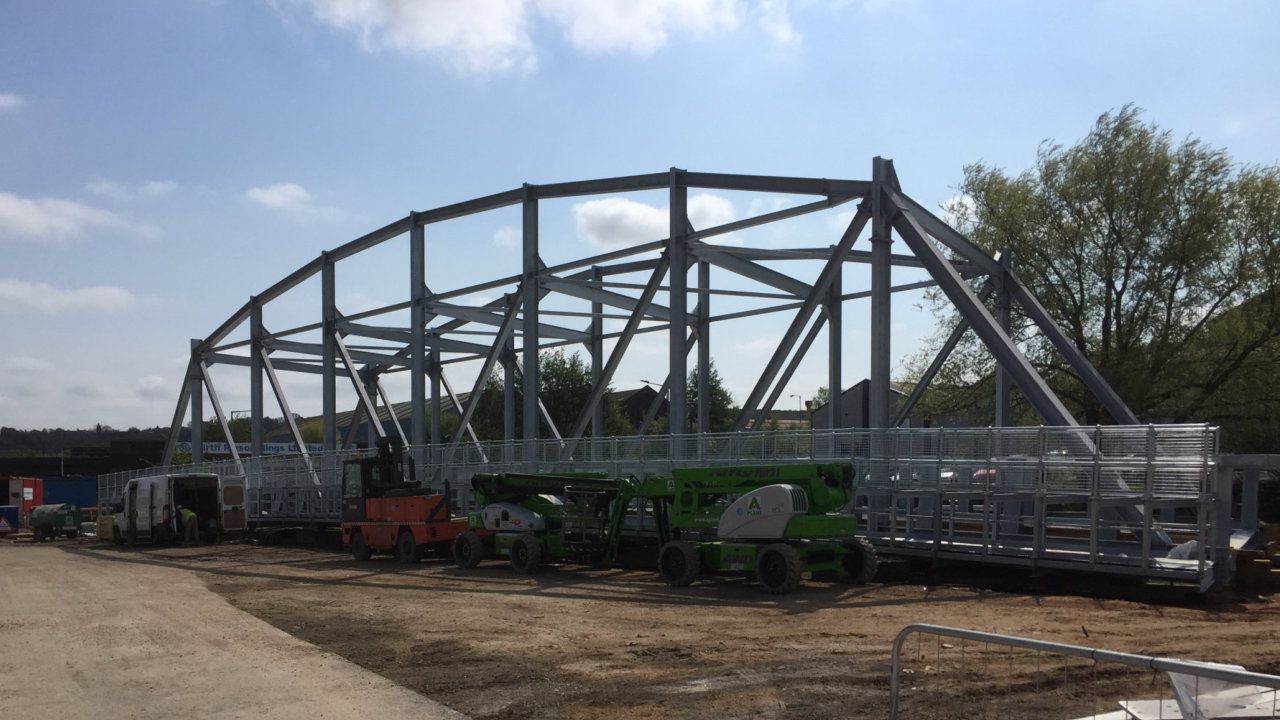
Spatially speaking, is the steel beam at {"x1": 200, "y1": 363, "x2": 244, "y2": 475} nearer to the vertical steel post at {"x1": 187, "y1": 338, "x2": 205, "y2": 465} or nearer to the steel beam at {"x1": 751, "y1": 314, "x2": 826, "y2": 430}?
the vertical steel post at {"x1": 187, "y1": 338, "x2": 205, "y2": 465}

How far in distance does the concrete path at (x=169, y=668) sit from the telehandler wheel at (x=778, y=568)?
281 inches

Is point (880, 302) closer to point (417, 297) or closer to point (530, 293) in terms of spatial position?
point (530, 293)

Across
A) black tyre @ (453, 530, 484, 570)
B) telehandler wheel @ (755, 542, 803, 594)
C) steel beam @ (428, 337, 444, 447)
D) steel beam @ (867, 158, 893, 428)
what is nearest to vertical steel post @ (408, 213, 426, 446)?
steel beam @ (428, 337, 444, 447)

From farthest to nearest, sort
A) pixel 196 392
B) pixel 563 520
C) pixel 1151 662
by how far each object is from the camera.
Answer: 1. pixel 196 392
2. pixel 563 520
3. pixel 1151 662

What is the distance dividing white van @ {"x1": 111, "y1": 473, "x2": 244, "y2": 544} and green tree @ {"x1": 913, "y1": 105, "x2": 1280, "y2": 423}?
24457 millimetres

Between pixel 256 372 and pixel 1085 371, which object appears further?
pixel 256 372

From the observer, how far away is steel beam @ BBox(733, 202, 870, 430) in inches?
1028

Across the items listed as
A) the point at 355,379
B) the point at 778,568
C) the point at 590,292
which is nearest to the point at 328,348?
the point at 355,379

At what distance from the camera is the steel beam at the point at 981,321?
831 inches

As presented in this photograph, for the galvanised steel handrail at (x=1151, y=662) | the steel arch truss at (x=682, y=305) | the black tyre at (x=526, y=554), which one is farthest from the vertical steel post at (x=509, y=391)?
the galvanised steel handrail at (x=1151, y=662)

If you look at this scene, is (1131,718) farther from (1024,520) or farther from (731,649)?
(1024,520)

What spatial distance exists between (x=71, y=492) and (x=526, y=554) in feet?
181

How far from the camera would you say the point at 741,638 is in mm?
12531

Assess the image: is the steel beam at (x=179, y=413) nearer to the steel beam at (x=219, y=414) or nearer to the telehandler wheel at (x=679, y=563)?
the steel beam at (x=219, y=414)
